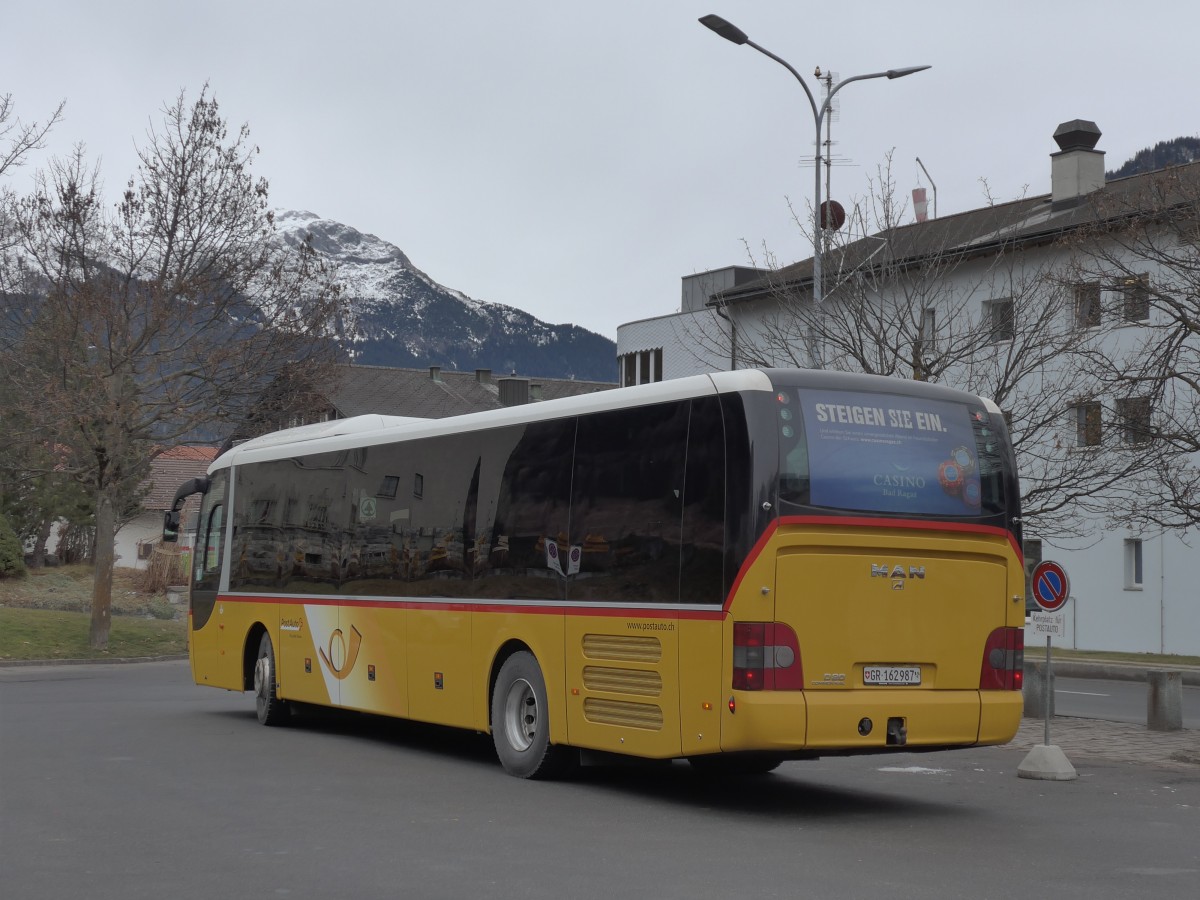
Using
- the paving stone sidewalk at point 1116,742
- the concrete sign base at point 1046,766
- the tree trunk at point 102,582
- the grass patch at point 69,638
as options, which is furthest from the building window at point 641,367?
the concrete sign base at point 1046,766

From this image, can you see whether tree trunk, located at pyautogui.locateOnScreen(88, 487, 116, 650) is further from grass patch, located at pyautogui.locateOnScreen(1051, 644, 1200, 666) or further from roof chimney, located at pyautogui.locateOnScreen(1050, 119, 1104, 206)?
roof chimney, located at pyautogui.locateOnScreen(1050, 119, 1104, 206)

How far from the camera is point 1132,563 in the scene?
44875 mm

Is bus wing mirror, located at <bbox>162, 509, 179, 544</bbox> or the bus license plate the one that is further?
bus wing mirror, located at <bbox>162, 509, 179, 544</bbox>

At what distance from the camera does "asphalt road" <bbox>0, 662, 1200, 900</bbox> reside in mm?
8445

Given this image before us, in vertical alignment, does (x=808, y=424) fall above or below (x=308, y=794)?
above

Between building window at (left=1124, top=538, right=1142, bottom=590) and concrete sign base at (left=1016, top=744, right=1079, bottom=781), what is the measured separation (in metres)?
31.9

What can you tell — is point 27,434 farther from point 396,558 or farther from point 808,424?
point 808,424

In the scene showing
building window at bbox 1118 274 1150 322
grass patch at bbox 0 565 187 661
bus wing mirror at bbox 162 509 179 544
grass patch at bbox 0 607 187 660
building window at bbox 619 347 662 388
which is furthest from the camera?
building window at bbox 619 347 662 388

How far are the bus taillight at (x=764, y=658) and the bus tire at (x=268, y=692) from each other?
27.6 ft

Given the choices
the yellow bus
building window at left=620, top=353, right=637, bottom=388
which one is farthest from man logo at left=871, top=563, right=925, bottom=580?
building window at left=620, top=353, right=637, bottom=388

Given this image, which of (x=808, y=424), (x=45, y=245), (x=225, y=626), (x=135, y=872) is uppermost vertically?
(x=45, y=245)

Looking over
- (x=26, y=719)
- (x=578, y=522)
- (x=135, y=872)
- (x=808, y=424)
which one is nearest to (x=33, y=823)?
(x=135, y=872)

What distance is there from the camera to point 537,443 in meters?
13.4

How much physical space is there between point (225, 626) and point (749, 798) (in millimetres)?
8706
